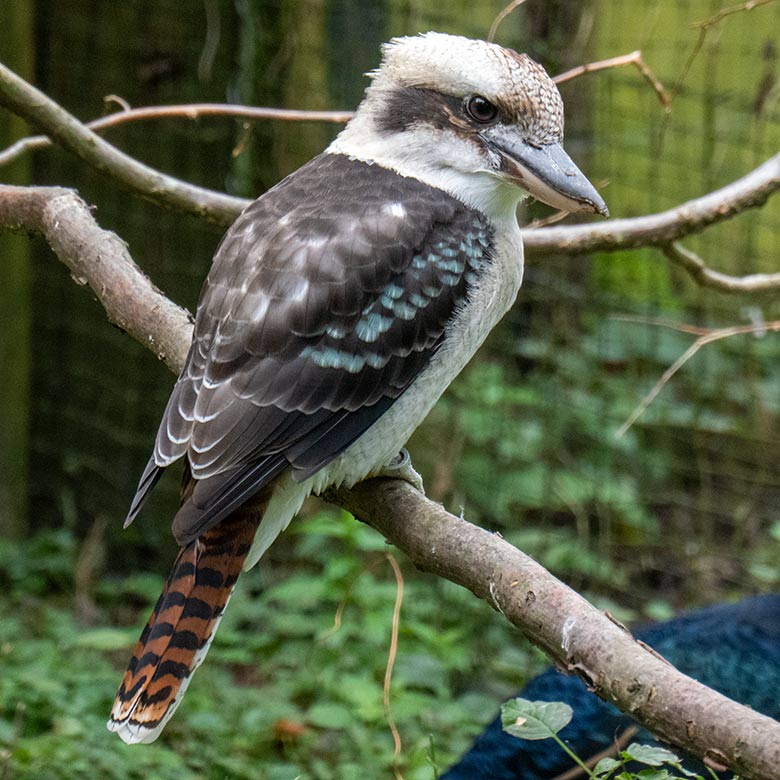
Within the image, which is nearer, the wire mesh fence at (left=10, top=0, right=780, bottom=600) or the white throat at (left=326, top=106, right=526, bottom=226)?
the white throat at (left=326, top=106, right=526, bottom=226)

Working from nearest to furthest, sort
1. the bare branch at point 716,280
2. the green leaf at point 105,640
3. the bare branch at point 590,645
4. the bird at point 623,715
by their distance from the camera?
the bare branch at point 590,645, the bird at point 623,715, the bare branch at point 716,280, the green leaf at point 105,640

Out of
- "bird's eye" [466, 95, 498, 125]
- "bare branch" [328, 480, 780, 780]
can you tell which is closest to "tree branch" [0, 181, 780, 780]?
"bare branch" [328, 480, 780, 780]

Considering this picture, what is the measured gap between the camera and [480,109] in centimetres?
232

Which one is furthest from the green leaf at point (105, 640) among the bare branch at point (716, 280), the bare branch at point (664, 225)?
the bare branch at point (716, 280)

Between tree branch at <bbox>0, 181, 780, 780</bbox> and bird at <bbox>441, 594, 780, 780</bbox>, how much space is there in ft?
2.23

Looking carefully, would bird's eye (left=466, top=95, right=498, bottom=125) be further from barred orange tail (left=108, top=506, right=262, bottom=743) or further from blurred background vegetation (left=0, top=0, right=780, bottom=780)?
blurred background vegetation (left=0, top=0, right=780, bottom=780)

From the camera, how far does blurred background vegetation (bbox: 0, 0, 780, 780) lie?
4016 mm

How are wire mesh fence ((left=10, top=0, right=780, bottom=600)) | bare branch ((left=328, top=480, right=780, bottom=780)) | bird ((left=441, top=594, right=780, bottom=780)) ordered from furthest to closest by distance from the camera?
wire mesh fence ((left=10, top=0, right=780, bottom=600)) → bird ((left=441, top=594, right=780, bottom=780)) → bare branch ((left=328, top=480, right=780, bottom=780))

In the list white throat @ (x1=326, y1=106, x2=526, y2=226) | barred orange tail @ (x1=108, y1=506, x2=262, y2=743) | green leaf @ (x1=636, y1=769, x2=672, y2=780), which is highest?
white throat @ (x1=326, y1=106, x2=526, y2=226)

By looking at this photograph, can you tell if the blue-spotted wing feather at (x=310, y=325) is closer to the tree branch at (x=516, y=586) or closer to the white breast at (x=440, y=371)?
the white breast at (x=440, y=371)

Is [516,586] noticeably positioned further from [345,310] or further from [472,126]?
[472,126]

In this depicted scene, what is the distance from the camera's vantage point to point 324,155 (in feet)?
8.30

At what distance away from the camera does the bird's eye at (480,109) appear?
2.31 metres

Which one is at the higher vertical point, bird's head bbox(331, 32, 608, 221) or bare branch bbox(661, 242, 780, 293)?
bird's head bbox(331, 32, 608, 221)
